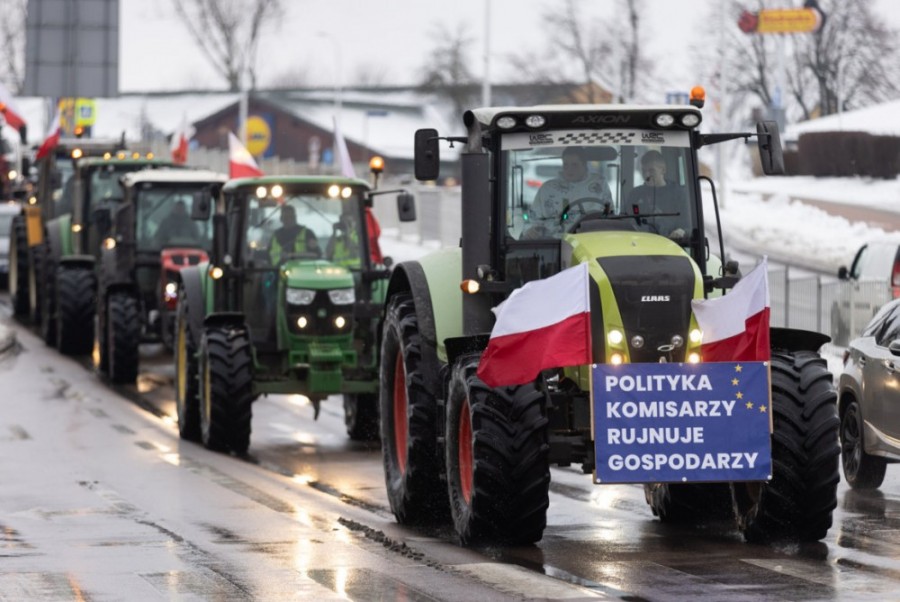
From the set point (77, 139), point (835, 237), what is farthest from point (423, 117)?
point (77, 139)

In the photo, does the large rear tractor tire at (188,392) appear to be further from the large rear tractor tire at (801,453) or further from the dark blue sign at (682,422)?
the large rear tractor tire at (801,453)

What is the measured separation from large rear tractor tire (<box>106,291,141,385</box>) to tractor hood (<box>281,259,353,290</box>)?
223 inches

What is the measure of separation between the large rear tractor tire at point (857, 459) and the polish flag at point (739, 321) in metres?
4.41

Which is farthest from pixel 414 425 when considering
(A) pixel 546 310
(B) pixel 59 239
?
(B) pixel 59 239

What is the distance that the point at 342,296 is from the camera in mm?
19375

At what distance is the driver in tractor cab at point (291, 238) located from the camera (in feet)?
65.3

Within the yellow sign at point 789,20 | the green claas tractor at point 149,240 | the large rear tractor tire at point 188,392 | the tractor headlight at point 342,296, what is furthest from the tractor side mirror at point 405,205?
the yellow sign at point 789,20

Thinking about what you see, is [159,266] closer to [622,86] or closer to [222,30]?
[622,86]

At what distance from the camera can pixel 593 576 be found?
36.0 feet

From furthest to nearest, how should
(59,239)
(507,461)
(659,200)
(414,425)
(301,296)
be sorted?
(59,239) < (301,296) < (414,425) < (659,200) < (507,461)

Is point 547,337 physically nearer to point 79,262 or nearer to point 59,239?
point 79,262

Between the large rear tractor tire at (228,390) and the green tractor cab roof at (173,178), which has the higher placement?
the green tractor cab roof at (173,178)

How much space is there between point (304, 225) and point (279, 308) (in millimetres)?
1023

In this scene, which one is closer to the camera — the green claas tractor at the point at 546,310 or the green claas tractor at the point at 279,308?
the green claas tractor at the point at 546,310
